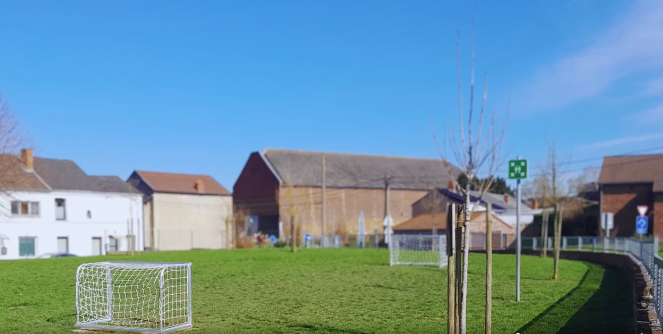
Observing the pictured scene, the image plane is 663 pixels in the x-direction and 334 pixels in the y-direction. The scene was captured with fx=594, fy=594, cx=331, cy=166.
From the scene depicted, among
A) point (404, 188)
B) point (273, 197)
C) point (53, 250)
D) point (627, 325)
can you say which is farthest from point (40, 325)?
point (404, 188)

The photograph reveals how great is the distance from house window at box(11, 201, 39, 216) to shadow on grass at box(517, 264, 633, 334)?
40244 millimetres

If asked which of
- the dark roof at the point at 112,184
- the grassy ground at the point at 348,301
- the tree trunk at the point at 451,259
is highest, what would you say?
the tree trunk at the point at 451,259

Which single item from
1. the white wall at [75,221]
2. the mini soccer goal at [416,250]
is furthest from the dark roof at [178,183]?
the mini soccer goal at [416,250]

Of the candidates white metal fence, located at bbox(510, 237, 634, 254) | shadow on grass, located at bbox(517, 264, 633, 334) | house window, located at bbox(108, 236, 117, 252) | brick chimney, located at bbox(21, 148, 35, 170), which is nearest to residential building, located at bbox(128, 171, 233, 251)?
house window, located at bbox(108, 236, 117, 252)

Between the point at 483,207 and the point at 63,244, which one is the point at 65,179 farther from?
the point at 483,207

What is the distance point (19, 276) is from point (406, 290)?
10.7 metres

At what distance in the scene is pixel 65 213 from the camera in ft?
154

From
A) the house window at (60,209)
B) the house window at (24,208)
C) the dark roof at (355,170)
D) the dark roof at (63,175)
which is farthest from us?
the dark roof at (355,170)

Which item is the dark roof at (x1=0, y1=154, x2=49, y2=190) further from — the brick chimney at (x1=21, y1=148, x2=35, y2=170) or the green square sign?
the green square sign

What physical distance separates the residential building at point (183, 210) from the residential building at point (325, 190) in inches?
158

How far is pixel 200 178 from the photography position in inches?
2436

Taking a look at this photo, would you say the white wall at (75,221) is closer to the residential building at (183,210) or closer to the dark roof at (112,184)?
the dark roof at (112,184)

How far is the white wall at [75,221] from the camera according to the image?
43.1 meters

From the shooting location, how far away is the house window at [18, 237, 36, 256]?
143ft
